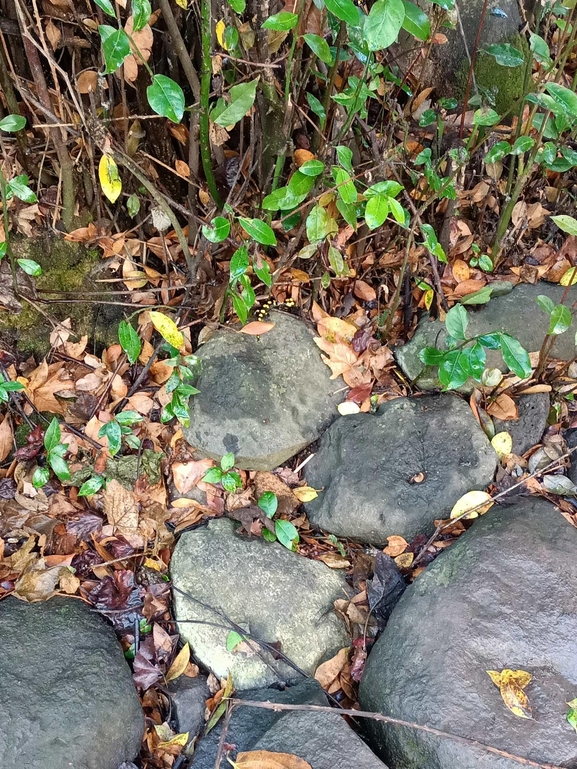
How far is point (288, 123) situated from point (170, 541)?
1.69 metres

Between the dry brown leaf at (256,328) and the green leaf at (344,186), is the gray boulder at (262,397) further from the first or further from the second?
the green leaf at (344,186)

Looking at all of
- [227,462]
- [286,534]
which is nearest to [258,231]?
[227,462]

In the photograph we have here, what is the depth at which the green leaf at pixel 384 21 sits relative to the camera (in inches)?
54.7

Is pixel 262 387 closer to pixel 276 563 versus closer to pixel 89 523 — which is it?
pixel 276 563

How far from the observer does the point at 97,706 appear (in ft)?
6.26

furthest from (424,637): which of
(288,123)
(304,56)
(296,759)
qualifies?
(304,56)

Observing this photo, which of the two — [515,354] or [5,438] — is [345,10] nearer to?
[515,354]

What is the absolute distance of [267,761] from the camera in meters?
1.76

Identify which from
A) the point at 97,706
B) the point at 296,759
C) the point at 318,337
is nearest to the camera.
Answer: the point at 296,759

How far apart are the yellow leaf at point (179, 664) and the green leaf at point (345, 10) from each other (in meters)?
2.10

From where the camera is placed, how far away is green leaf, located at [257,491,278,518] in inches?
91.3

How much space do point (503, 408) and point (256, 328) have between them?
3.78ft

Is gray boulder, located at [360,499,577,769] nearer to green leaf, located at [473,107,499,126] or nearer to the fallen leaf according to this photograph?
the fallen leaf

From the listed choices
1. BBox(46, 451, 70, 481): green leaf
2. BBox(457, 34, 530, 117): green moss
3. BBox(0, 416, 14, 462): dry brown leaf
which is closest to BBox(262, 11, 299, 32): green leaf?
BBox(457, 34, 530, 117): green moss
